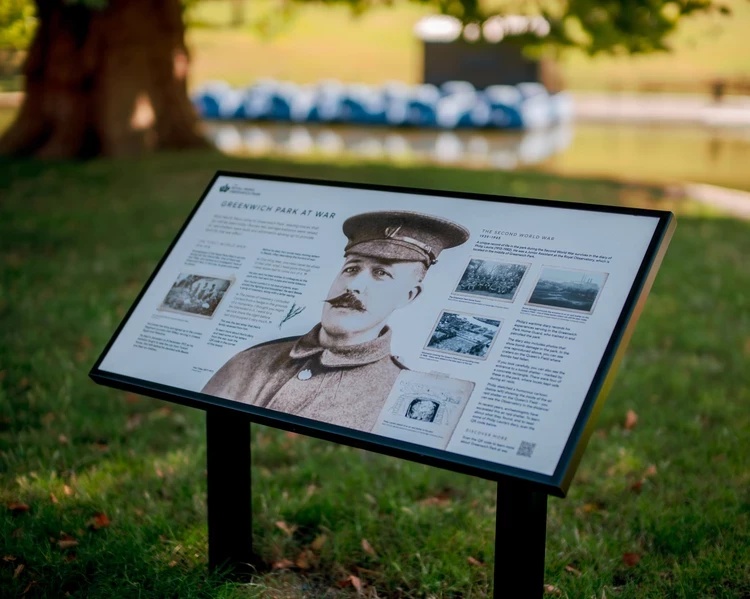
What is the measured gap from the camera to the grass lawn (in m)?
2.90

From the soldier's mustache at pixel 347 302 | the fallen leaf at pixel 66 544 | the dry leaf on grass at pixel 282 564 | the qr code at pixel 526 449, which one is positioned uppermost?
the soldier's mustache at pixel 347 302

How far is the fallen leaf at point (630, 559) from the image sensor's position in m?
3.02

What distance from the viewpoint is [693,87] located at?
35.6 m

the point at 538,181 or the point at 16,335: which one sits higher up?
the point at 16,335

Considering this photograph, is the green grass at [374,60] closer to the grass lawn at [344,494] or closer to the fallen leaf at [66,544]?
the grass lawn at [344,494]

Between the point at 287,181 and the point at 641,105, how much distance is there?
30.4 meters

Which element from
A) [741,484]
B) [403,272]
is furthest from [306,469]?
[741,484]

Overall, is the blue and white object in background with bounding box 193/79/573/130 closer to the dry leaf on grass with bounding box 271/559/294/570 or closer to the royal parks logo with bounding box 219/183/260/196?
the royal parks logo with bounding box 219/183/260/196

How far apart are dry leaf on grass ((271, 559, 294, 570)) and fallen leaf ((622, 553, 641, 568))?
3.85 feet

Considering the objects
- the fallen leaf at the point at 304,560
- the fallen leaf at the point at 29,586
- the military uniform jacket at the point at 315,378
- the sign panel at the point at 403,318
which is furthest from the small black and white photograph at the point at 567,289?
the fallen leaf at the point at 29,586

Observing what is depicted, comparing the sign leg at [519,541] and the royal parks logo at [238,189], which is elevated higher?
the royal parks logo at [238,189]

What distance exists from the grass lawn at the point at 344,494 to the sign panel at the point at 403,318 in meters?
0.41

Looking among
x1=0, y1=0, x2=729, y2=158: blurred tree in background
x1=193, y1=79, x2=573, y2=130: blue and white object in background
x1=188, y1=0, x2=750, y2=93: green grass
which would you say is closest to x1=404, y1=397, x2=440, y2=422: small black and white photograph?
x1=0, y1=0, x2=729, y2=158: blurred tree in background

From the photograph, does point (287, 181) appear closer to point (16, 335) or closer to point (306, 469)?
point (306, 469)
